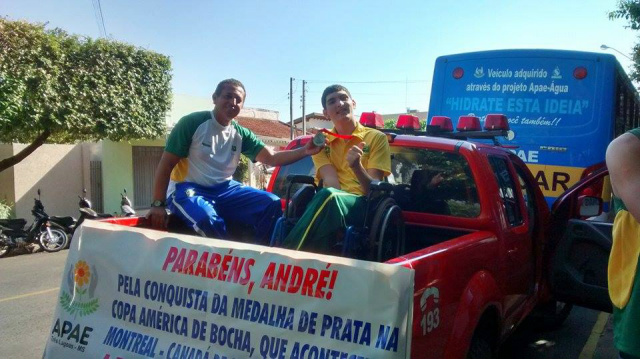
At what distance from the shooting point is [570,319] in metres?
5.63

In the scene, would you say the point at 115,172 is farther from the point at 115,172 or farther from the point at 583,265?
the point at 583,265

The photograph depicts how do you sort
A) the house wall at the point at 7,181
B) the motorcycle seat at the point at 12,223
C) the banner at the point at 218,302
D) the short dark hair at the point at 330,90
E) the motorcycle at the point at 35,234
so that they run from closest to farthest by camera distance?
the banner at the point at 218,302 < the short dark hair at the point at 330,90 < the motorcycle at the point at 35,234 < the motorcycle seat at the point at 12,223 < the house wall at the point at 7,181

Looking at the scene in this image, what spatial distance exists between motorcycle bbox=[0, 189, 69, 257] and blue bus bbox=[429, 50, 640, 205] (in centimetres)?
782

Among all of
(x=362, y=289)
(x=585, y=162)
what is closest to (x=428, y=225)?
(x=362, y=289)

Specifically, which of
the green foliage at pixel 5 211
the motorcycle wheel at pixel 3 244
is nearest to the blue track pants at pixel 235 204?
the motorcycle wheel at pixel 3 244

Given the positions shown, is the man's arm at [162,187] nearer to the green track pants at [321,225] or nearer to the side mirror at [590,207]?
the green track pants at [321,225]

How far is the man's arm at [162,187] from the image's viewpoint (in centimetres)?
316

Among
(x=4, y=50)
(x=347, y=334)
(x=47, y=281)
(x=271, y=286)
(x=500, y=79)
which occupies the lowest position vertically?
(x=47, y=281)

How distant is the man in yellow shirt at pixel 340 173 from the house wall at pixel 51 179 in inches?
480

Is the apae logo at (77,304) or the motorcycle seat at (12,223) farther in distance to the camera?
the motorcycle seat at (12,223)

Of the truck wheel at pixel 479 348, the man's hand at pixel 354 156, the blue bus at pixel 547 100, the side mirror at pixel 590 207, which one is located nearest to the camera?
the truck wheel at pixel 479 348

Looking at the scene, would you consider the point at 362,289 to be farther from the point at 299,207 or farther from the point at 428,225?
the point at 428,225

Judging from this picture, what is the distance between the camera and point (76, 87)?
483 inches

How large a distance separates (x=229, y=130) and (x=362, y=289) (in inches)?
84.0
